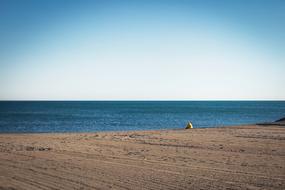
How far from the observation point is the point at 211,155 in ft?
41.7

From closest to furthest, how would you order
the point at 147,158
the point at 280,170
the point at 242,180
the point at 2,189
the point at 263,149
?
the point at 2,189
the point at 242,180
the point at 280,170
the point at 147,158
the point at 263,149

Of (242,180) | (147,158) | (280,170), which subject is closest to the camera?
(242,180)

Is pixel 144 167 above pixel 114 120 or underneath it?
above

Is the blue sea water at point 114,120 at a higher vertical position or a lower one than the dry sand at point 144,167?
lower

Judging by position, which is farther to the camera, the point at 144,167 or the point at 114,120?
the point at 114,120

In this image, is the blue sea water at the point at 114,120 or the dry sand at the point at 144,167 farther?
the blue sea water at the point at 114,120

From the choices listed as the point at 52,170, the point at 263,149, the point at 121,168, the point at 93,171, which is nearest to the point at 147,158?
the point at 121,168

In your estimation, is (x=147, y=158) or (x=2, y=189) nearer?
(x=2, y=189)

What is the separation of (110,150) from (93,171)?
470 centimetres

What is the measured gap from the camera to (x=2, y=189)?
7.62 meters

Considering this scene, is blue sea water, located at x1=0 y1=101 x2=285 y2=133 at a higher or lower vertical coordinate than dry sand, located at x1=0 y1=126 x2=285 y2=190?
lower

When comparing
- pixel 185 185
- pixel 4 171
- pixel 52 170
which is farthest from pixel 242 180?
pixel 4 171

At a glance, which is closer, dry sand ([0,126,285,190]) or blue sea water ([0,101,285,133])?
dry sand ([0,126,285,190])

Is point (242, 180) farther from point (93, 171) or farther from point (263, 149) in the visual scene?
point (263, 149)
